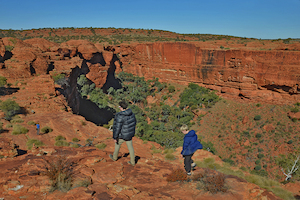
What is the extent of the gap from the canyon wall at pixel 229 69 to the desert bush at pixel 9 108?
26.2 m

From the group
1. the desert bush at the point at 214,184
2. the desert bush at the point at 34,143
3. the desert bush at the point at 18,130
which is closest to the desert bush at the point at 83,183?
the desert bush at the point at 214,184

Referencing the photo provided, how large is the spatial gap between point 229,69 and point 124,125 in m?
27.0

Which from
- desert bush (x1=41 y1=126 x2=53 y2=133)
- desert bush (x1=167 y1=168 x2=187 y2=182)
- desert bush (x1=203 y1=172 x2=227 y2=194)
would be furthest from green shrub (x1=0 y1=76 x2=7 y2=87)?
desert bush (x1=203 y1=172 x2=227 y2=194)

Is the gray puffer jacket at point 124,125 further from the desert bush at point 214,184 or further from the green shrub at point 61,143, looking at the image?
the green shrub at point 61,143

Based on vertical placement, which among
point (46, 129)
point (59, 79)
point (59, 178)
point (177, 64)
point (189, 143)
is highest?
point (177, 64)

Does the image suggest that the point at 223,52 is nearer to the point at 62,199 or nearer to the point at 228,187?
the point at 228,187

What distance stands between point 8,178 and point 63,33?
2518 inches

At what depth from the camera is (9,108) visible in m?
10.9

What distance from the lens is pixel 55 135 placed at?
32.6 ft

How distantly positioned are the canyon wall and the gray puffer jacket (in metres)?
24.6

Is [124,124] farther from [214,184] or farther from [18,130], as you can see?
[18,130]

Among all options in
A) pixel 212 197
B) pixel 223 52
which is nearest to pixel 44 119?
pixel 212 197

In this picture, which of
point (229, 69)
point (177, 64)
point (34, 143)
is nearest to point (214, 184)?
point (34, 143)

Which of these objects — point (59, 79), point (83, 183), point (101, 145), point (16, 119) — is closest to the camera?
point (83, 183)
